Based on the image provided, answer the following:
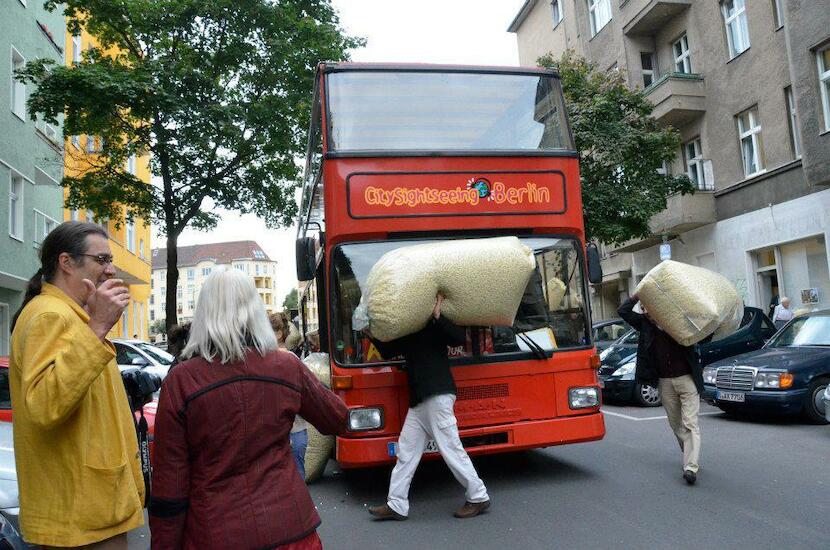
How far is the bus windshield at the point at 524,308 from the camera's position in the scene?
604 cm

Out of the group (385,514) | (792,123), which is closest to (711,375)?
(385,514)

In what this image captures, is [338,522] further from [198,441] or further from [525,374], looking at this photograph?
[198,441]

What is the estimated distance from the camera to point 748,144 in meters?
19.8

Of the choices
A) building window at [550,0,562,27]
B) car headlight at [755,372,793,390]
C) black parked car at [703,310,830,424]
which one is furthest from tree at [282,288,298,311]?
car headlight at [755,372,793,390]

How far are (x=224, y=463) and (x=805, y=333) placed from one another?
1028 centimetres

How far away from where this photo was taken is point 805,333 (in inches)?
407

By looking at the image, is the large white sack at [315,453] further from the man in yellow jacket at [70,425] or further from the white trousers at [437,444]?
the man in yellow jacket at [70,425]

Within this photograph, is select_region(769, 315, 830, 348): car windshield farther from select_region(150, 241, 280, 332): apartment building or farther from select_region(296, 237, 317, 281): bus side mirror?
select_region(150, 241, 280, 332): apartment building

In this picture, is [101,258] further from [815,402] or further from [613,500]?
[815,402]

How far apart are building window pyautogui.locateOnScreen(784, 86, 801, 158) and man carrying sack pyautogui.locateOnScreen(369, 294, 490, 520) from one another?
1594 centimetres

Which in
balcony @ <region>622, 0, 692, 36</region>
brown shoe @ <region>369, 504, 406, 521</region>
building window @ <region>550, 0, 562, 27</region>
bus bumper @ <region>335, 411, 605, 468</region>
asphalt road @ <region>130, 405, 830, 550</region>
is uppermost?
building window @ <region>550, 0, 562, 27</region>

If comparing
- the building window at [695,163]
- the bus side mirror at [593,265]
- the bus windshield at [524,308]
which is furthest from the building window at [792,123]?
the bus windshield at [524,308]

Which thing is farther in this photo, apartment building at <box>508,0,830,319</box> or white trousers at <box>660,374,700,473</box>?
apartment building at <box>508,0,830,319</box>

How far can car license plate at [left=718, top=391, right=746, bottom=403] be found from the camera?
380 inches
